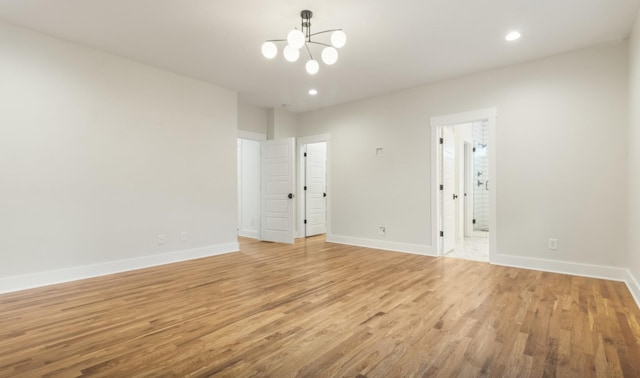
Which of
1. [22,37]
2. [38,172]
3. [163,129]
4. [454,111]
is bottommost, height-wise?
[38,172]

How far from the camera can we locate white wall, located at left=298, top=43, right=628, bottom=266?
369 centimetres

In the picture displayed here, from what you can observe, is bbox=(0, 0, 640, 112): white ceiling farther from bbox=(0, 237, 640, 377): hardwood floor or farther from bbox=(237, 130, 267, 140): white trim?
bbox=(0, 237, 640, 377): hardwood floor

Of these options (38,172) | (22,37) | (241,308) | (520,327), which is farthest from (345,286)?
(22,37)

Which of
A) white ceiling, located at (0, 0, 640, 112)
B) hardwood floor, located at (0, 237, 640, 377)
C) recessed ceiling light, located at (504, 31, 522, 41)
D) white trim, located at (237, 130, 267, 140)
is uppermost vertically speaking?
white ceiling, located at (0, 0, 640, 112)

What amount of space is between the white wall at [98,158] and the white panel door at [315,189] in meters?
2.35

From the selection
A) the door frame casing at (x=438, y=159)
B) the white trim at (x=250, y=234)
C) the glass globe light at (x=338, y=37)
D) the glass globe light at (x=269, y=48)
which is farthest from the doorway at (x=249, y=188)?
the glass globe light at (x=338, y=37)

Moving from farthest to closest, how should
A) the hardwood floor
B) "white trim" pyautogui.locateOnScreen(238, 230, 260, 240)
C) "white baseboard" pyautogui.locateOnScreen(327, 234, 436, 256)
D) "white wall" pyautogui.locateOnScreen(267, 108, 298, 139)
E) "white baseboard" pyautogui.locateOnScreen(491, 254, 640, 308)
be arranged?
"white trim" pyautogui.locateOnScreen(238, 230, 260, 240) < "white wall" pyautogui.locateOnScreen(267, 108, 298, 139) < "white baseboard" pyautogui.locateOnScreen(327, 234, 436, 256) < "white baseboard" pyautogui.locateOnScreen(491, 254, 640, 308) < the hardwood floor

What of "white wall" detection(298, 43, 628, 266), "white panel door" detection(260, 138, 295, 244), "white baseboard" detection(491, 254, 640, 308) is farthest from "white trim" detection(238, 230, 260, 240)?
"white baseboard" detection(491, 254, 640, 308)

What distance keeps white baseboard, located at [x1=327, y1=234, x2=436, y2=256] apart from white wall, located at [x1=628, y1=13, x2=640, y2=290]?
237cm

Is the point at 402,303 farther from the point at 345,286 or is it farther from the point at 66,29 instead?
the point at 66,29

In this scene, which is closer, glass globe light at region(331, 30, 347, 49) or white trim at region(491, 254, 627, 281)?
glass globe light at region(331, 30, 347, 49)

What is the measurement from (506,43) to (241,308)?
4.20m

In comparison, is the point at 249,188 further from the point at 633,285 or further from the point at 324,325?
the point at 633,285

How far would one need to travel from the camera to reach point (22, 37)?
3.37 meters
